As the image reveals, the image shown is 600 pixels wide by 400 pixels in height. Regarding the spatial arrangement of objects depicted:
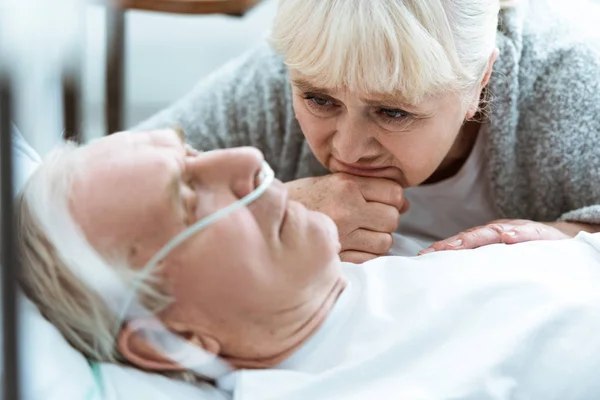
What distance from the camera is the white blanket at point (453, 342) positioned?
103 centimetres

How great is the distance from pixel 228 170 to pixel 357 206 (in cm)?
42

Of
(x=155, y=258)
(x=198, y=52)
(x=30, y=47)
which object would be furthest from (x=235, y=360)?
(x=198, y=52)

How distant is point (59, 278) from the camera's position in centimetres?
98

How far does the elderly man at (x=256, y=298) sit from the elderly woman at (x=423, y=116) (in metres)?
0.26

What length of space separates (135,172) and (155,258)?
0.10 metres

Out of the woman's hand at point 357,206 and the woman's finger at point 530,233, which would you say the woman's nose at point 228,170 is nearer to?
the woman's hand at point 357,206

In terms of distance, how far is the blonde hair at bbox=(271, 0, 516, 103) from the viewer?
119 centimetres

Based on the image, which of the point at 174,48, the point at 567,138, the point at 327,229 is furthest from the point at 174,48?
the point at 327,229

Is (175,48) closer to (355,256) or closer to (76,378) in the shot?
(355,256)

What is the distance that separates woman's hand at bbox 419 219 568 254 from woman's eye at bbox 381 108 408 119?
0.22 m

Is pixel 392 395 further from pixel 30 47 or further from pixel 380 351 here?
pixel 30 47

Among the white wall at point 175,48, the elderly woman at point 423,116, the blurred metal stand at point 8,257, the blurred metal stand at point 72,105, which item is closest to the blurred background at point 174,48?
the white wall at point 175,48

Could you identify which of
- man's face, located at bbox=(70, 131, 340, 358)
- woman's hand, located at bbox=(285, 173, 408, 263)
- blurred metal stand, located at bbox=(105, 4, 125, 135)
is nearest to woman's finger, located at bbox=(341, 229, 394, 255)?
woman's hand, located at bbox=(285, 173, 408, 263)

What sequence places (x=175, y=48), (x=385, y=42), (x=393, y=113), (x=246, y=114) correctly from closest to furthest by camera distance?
(x=385, y=42), (x=393, y=113), (x=246, y=114), (x=175, y=48)
